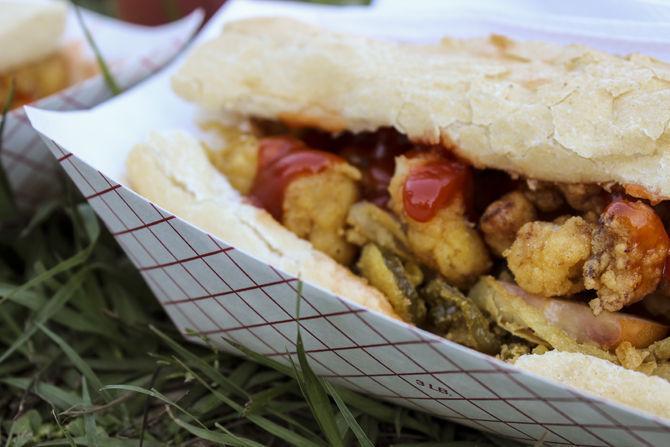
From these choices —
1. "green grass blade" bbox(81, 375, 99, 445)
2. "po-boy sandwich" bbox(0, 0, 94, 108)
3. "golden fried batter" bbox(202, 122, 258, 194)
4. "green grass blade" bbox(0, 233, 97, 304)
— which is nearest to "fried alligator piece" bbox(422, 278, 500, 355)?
"golden fried batter" bbox(202, 122, 258, 194)

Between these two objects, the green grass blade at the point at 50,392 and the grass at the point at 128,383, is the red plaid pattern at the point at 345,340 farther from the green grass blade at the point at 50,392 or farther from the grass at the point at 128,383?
the green grass blade at the point at 50,392

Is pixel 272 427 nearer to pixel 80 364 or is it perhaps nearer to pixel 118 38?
pixel 80 364

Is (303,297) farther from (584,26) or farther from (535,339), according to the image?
(584,26)

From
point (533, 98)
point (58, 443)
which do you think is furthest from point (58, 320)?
point (533, 98)

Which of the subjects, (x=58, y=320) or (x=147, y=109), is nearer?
(x=58, y=320)

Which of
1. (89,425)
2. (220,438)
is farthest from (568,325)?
(89,425)

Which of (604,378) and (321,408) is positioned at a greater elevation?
(604,378)
